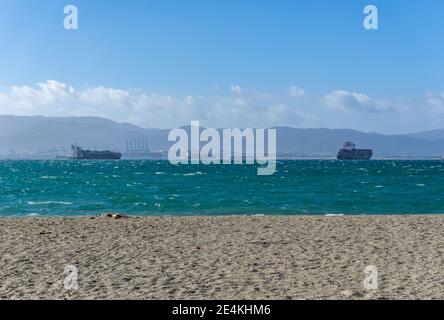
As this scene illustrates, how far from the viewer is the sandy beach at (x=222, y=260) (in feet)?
28.3

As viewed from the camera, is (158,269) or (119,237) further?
(119,237)

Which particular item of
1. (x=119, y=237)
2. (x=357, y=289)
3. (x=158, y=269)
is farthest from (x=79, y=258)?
(x=357, y=289)

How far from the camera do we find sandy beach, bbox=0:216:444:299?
8.63 m

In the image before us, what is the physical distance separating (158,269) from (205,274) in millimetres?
1111

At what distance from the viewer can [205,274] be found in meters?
9.87

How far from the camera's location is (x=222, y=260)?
11289 mm
